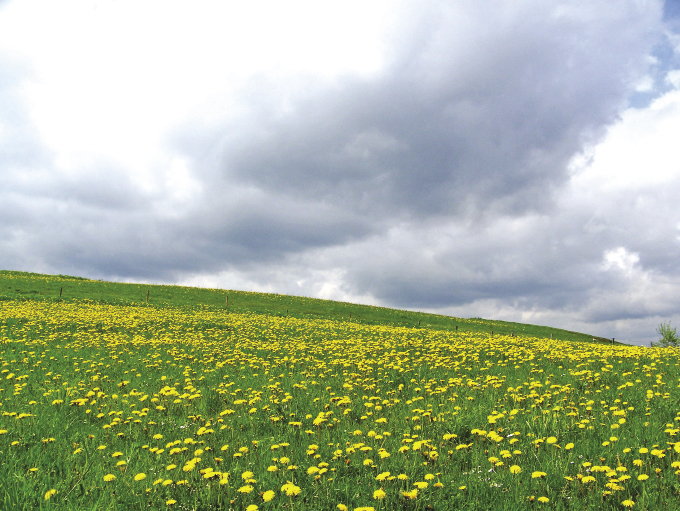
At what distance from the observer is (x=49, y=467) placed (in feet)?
17.9

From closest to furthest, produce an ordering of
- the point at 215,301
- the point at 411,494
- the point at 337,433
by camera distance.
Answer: the point at 411,494, the point at 337,433, the point at 215,301

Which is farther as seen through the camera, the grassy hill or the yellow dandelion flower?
the grassy hill

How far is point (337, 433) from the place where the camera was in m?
6.89

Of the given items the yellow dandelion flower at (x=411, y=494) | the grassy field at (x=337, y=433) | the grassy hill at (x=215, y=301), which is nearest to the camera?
the yellow dandelion flower at (x=411, y=494)

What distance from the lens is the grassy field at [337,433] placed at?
Answer: 4785mm

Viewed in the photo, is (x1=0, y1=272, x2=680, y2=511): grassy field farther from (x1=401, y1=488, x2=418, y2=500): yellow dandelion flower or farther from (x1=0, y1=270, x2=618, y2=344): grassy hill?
(x1=0, y1=270, x2=618, y2=344): grassy hill

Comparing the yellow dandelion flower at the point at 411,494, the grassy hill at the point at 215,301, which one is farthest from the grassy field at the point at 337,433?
the grassy hill at the point at 215,301

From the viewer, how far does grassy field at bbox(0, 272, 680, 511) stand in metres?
4.79

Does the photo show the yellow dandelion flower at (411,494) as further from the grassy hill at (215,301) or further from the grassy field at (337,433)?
the grassy hill at (215,301)

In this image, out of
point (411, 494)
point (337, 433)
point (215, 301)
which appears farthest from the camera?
point (215, 301)

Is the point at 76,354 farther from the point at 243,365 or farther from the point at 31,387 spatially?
the point at 243,365

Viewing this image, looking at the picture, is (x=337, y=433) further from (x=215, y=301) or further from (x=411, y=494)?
(x=215, y=301)

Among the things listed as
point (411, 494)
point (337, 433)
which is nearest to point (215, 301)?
point (337, 433)

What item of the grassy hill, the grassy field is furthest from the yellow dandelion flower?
the grassy hill
